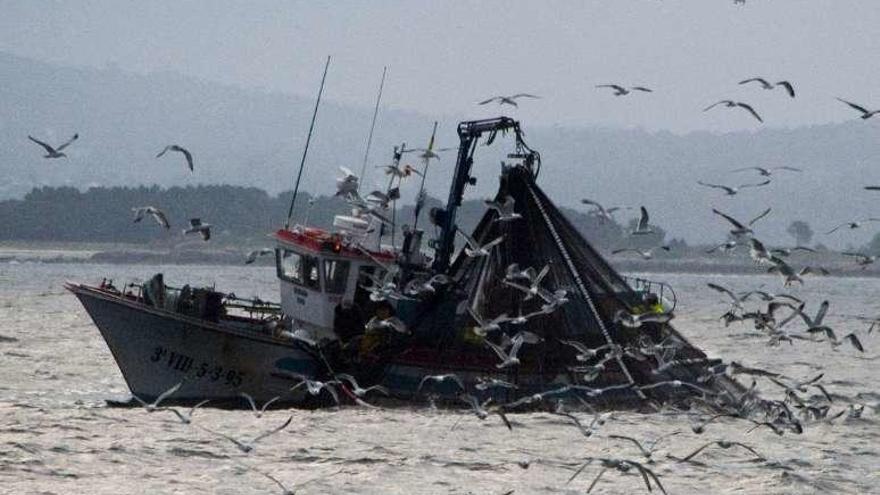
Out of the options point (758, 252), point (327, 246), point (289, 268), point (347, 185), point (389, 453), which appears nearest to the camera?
point (758, 252)

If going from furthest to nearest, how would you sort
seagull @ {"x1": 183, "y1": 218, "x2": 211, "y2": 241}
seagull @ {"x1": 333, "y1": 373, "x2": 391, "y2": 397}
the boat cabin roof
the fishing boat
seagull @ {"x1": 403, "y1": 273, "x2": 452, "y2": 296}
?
the boat cabin roof → the fishing boat → seagull @ {"x1": 403, "y1": 273, "x2": 452, "y2": 296} → seagull @ {"x1": 183, "y1": 218, "x2": 211, "y2": 241} → seagull @ {"x1": 333, "y1": 373, "x2": 391, "y2": 397}

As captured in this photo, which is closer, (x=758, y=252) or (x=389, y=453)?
(x=758, y=252)

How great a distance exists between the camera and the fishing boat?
30047 mm

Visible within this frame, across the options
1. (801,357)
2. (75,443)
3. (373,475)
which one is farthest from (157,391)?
(801,357)

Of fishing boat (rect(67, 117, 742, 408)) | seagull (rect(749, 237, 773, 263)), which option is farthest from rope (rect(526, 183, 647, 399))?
seagull (rect(749, 237, 773, 263))

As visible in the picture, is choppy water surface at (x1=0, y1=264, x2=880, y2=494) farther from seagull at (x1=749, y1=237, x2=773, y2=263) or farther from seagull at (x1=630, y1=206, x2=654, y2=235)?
seagull at (x1=630, y1=206, x2=654, y2=235)

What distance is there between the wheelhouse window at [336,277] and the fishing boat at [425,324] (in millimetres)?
28

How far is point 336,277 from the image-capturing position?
30.9 m

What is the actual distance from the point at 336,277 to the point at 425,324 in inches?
91.3

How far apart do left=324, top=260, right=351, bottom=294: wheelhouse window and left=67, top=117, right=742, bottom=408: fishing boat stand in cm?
3

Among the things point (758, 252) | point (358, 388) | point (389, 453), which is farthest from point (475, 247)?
point (758, 252)

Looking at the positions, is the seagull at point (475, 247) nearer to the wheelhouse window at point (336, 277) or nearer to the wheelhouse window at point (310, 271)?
the wheelhouse window at point (336, 277)

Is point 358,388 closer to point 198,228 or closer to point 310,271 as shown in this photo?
point 198,228

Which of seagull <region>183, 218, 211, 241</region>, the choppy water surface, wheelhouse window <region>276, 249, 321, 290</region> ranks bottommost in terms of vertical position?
the choppy water surface
